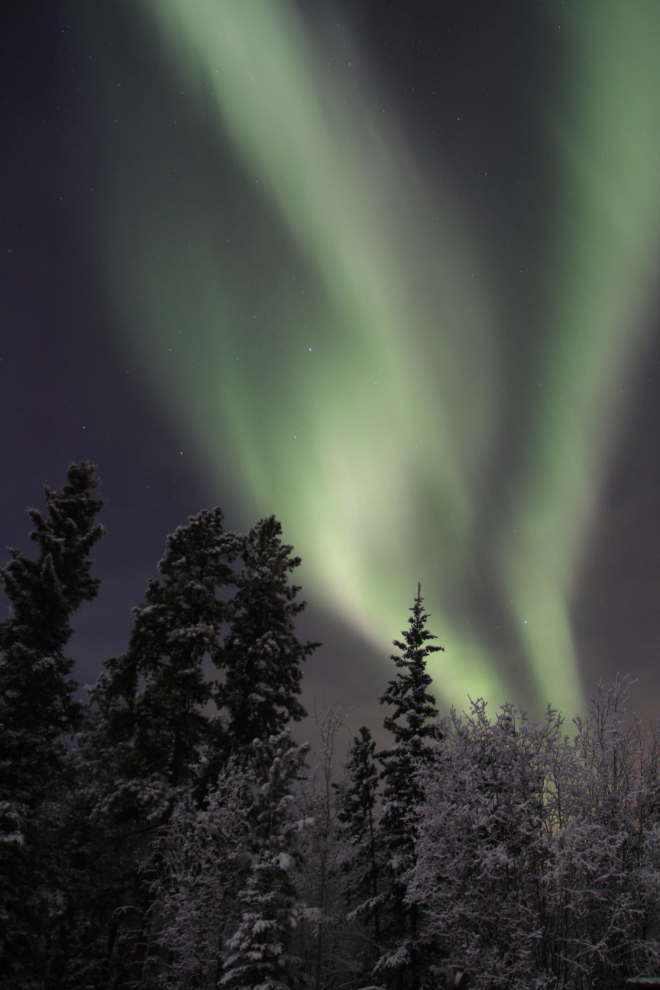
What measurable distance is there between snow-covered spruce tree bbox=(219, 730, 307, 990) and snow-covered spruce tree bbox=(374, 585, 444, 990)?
5.86 m

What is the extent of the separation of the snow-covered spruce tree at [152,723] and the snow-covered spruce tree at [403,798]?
868cm

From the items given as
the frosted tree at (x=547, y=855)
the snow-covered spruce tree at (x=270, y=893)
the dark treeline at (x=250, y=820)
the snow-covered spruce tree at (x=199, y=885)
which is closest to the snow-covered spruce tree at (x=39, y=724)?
the dark treeline at (x=250, y=820)

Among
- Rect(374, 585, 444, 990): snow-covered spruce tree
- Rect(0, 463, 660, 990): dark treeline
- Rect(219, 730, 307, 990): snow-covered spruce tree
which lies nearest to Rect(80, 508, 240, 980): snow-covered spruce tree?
Rect(0, 463, 660, 990): dark treeline

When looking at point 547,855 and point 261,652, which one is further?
point 261,652

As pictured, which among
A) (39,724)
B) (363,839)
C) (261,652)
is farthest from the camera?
(363,839)

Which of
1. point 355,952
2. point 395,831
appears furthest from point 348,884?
point 395,831

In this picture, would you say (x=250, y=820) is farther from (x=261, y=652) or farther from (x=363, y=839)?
(x=363, y=839)

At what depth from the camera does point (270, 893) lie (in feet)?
52.6

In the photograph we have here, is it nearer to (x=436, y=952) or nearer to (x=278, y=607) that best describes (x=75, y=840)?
(x=278, y=607)

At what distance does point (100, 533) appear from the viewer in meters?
22.8

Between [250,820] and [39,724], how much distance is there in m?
8.15

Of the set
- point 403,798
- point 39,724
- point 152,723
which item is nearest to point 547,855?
point 403,798

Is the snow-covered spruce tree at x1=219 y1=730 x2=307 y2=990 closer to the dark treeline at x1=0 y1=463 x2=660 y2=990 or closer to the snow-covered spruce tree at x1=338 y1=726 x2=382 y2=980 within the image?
the dark treeline at x1=0 y1=463 x2=660 y2=990

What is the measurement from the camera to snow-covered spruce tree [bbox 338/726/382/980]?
80.3 feet
